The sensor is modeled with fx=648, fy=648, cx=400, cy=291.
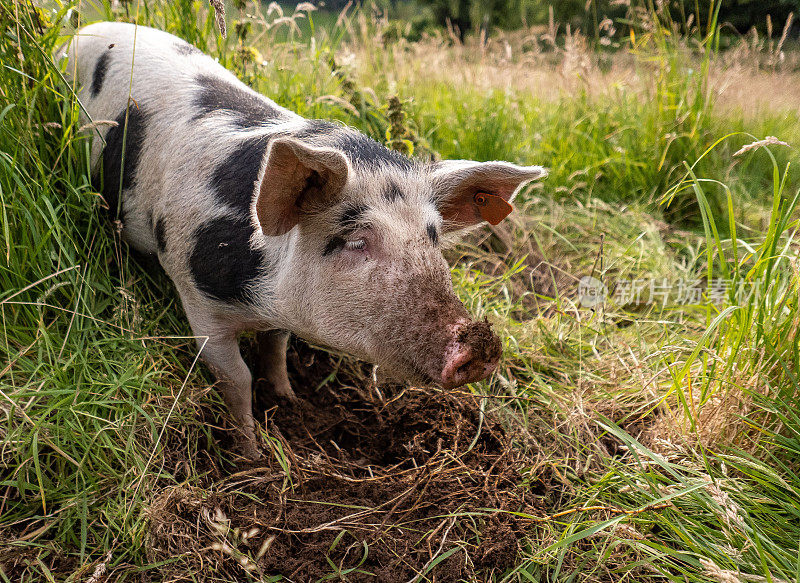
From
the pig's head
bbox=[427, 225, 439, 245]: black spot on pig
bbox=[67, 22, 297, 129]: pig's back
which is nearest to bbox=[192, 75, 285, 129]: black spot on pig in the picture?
bbox=[67, 22, 297, 129]: pig's back

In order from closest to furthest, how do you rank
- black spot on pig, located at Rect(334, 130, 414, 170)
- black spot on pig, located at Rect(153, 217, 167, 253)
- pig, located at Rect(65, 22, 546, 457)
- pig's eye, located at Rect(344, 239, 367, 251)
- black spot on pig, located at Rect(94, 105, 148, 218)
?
pig, located at Rect(65, 22, 546, 457) → pig's eye, located at Rect(344, 239, 367, 251) → black spot on pig, located at Rect(334, 130, 414, 170) → black spot on pig, located at Rect(153, 217, 167, 253) → black spot on pig, located at Rect(94, 105, 148, 218)

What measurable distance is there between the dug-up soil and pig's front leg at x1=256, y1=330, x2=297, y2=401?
6cm

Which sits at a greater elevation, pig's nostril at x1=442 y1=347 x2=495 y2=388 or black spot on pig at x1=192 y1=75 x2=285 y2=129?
black spot on pig at x1=192 y1=75 x2=285 y2=129

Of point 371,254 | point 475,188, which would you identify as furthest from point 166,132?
point 475,188

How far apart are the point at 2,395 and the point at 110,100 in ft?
4.80

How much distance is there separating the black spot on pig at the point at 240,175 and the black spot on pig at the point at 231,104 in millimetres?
212

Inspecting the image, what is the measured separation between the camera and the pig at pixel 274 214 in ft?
6.84

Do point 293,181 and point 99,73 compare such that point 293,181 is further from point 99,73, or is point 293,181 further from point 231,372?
point 99,73

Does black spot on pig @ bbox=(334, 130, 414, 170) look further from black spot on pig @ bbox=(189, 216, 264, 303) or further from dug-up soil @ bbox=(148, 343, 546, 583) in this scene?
dug-up soil @ bbox=(148, 343, 546, 583)

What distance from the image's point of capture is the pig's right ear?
198cm

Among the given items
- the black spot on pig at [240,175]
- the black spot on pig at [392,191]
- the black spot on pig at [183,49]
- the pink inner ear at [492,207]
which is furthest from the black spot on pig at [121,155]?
the pink inner ear at [492,207]

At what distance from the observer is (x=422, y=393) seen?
301cm

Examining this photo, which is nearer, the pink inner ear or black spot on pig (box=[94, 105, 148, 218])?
the pink inner ear

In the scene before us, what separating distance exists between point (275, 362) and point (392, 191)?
113 centimetres
